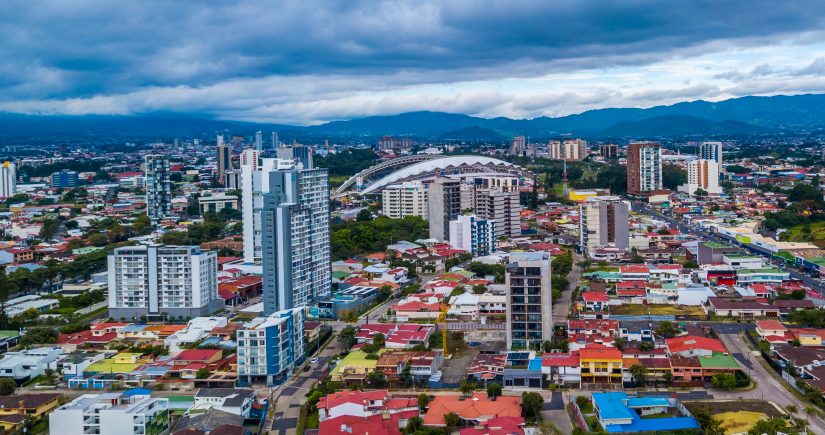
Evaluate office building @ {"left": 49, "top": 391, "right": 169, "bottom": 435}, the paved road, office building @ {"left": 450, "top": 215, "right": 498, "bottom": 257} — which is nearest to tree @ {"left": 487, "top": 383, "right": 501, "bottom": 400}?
the paved road

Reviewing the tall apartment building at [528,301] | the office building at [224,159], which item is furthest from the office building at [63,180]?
the tall apartment building at [528,301]

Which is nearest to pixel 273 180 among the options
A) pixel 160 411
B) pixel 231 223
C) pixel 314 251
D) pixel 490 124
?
pixel 314 251

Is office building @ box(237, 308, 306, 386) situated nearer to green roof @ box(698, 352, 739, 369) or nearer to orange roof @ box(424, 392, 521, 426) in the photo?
orange roof @ box(424, 392, 521, 426)

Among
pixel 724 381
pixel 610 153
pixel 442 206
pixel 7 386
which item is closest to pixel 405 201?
pixel 442 206

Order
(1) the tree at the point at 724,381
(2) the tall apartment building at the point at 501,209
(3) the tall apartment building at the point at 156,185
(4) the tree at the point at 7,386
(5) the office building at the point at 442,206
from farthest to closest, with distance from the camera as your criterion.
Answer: (3) the tall apartment building at the point at 156,185 < (2) the tall apartment building at the point at 501,209 < (5) the office building at the point at 442,206 < (4) the tree at the point at 7,386 < (1) the tree at the point at 724,381

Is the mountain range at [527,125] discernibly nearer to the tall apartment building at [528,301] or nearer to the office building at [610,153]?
the office building at [610,153]

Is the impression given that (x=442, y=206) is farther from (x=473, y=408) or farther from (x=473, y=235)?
(x=473, y=408)

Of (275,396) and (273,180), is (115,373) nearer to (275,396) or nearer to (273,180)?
(275,396)
